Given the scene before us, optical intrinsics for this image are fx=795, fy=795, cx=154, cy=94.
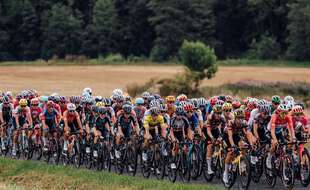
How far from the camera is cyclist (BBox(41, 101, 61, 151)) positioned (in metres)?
25.7

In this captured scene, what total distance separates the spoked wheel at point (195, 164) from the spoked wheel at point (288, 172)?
2.93m

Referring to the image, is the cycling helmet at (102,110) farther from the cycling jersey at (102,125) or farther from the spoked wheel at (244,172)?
the spoked wheel at (244,172)

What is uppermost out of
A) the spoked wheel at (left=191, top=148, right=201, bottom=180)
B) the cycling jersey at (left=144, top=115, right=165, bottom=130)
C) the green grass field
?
the cycling jersey at (left=144, top=115, right=165, bottom=130)

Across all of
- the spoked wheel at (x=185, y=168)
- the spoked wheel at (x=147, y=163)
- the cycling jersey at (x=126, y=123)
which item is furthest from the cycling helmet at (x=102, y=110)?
the spoked wheel at (x=185, y=168)

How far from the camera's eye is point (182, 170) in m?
21.8

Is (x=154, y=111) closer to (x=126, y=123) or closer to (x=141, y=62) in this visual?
(x=126, y=123)

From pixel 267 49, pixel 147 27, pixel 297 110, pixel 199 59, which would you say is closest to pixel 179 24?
pixel 147 27

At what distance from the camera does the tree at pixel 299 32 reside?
100 meters

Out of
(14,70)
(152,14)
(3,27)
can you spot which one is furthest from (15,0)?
(14,70)

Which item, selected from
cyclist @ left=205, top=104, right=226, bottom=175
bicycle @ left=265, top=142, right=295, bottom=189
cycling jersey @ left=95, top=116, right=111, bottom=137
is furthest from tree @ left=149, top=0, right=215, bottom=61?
bicycle @ left=265, top=142, right=295, bottom=189

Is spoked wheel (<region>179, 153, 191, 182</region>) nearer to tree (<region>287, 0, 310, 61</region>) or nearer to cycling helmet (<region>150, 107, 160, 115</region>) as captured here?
cycling helmet (<region>150, 107, 160, 115</region>)

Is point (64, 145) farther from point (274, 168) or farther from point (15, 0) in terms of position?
point (15, 0)

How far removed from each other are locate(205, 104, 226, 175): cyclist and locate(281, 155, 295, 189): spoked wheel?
8.06 ft

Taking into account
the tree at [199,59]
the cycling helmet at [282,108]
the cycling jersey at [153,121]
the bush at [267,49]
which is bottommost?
the bush at [267,49]
